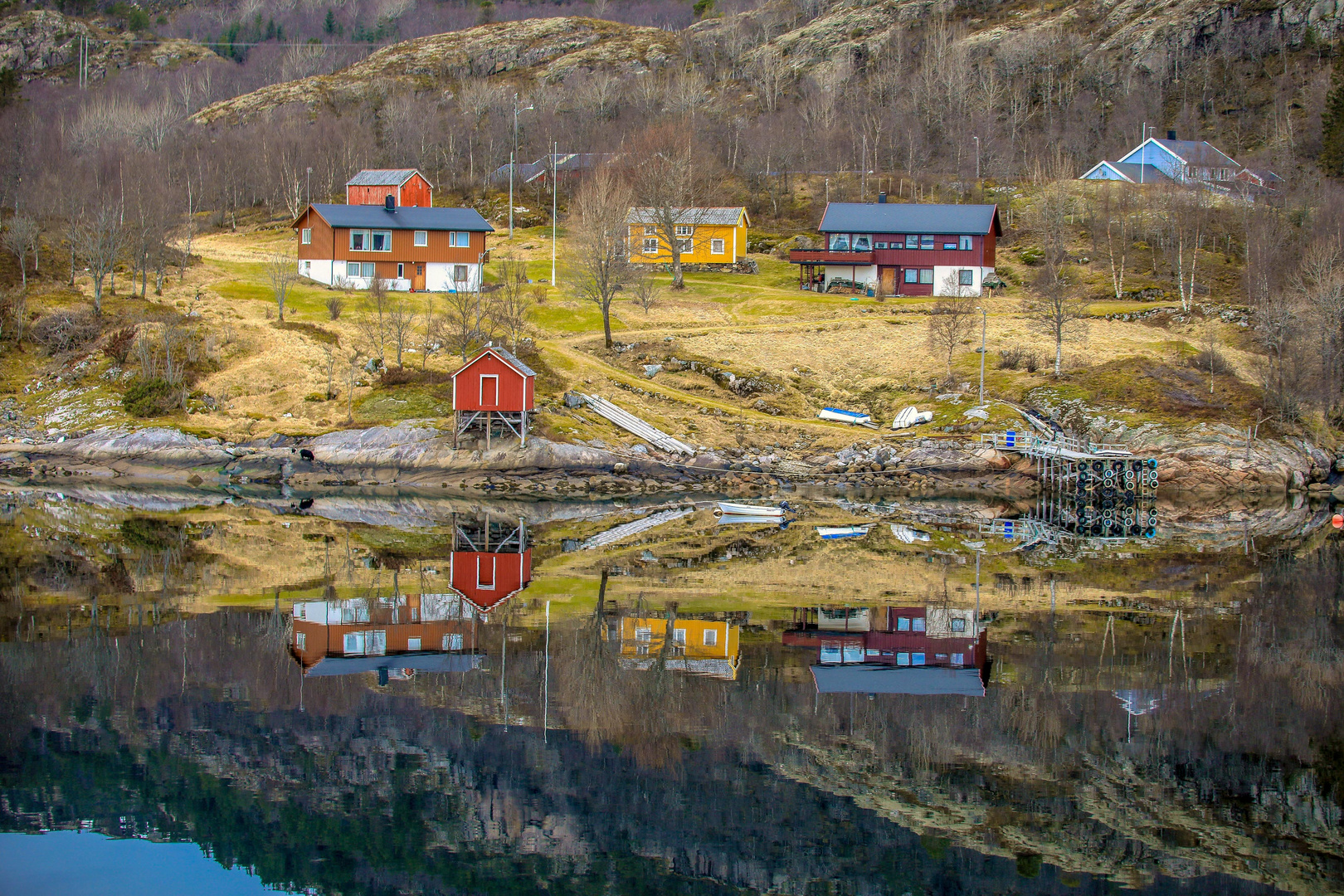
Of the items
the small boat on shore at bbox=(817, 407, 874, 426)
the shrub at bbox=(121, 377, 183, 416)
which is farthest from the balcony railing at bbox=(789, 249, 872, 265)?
the shrub at bbox=(121, 377, 183, 416)

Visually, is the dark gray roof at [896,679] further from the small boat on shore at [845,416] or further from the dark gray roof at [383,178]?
the dark gray roof at [383,178]

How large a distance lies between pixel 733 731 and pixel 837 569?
1506 cm

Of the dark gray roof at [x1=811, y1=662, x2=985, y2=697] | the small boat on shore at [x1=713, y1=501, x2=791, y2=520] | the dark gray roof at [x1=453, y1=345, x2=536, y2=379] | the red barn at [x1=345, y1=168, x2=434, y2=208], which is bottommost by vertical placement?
the small boat on shore at [x1=713, y1=501, x2=791, y2=520]

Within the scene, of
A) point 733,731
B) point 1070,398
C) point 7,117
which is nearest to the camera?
point 733,731

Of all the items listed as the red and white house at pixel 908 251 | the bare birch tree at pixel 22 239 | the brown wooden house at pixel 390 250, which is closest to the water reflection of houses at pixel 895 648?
the red and white house at pixel 908 251

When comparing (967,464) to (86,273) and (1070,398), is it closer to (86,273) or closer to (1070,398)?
(1070,398)

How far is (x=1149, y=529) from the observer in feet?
152

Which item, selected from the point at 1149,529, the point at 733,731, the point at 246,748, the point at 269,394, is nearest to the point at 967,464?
the point at 1149,529

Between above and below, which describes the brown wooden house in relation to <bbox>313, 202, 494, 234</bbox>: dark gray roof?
below

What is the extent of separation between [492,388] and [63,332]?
2561cm

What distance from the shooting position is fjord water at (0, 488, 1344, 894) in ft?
53.3

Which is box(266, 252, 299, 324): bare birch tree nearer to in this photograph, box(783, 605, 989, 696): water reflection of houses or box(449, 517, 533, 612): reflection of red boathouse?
box(449, 517, 533, 612): reflection of red boathouse

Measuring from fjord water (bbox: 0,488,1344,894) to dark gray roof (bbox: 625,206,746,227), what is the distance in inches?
1996

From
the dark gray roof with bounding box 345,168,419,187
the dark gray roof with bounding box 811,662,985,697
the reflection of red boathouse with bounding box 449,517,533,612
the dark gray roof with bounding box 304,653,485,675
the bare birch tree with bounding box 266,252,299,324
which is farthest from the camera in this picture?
the dark gray roof with bounding box 345,168,419,187
